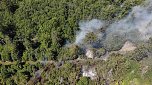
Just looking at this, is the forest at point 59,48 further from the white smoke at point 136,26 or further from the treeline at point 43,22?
the white smoke at point 136,26

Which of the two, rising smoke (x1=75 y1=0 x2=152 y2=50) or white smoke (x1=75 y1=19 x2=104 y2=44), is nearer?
rising smoke (x1=75 y1=0 x2=152 y2=50)

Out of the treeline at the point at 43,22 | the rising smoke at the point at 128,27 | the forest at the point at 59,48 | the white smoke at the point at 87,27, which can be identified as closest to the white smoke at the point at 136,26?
the rising smoke at the point at 128,27

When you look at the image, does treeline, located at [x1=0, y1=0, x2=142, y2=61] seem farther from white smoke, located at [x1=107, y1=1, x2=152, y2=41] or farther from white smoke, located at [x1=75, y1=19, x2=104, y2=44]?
white smoke, located at [x1=107, y1=1, x2=152, y2=41]

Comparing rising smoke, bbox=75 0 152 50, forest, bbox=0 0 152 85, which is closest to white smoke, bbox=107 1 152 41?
rising smoke, bbox=75 0 152 50

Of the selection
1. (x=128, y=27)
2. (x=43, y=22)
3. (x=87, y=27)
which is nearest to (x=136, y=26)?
(x=128, y=27)

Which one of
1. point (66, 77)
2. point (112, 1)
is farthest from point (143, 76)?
point (112, 1)

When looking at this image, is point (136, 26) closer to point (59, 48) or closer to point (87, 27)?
point (87, 27)
